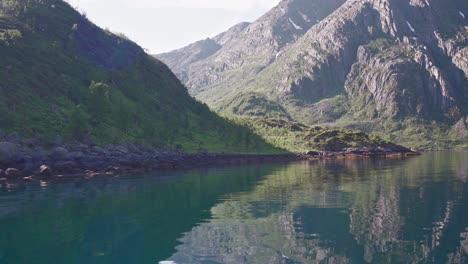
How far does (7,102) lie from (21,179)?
50.6 metres

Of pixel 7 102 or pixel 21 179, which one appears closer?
pixel 21 179

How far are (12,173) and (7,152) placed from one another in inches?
266

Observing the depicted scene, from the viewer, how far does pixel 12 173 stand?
98.4 metres

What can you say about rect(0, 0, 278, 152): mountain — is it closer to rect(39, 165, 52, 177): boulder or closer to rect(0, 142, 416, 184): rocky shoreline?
rect(0, 142, 416, 184): rocky shoreline

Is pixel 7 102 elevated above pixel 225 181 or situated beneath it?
elevated above

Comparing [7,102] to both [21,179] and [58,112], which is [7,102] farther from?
[21,179]

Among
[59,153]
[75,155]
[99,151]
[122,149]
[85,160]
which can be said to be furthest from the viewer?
[122,149]

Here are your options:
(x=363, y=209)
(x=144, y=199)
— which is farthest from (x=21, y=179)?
(x=363, y=209)

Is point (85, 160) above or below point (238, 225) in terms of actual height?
above

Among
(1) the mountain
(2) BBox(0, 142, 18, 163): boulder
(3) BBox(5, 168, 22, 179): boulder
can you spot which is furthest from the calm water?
(1) the mountain

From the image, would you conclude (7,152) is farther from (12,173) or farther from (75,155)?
(75,155)

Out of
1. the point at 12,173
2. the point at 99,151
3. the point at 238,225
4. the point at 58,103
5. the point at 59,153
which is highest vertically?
the point at 58,103

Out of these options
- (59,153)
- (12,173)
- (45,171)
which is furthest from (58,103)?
(12,173)

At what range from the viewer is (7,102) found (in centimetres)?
13562
